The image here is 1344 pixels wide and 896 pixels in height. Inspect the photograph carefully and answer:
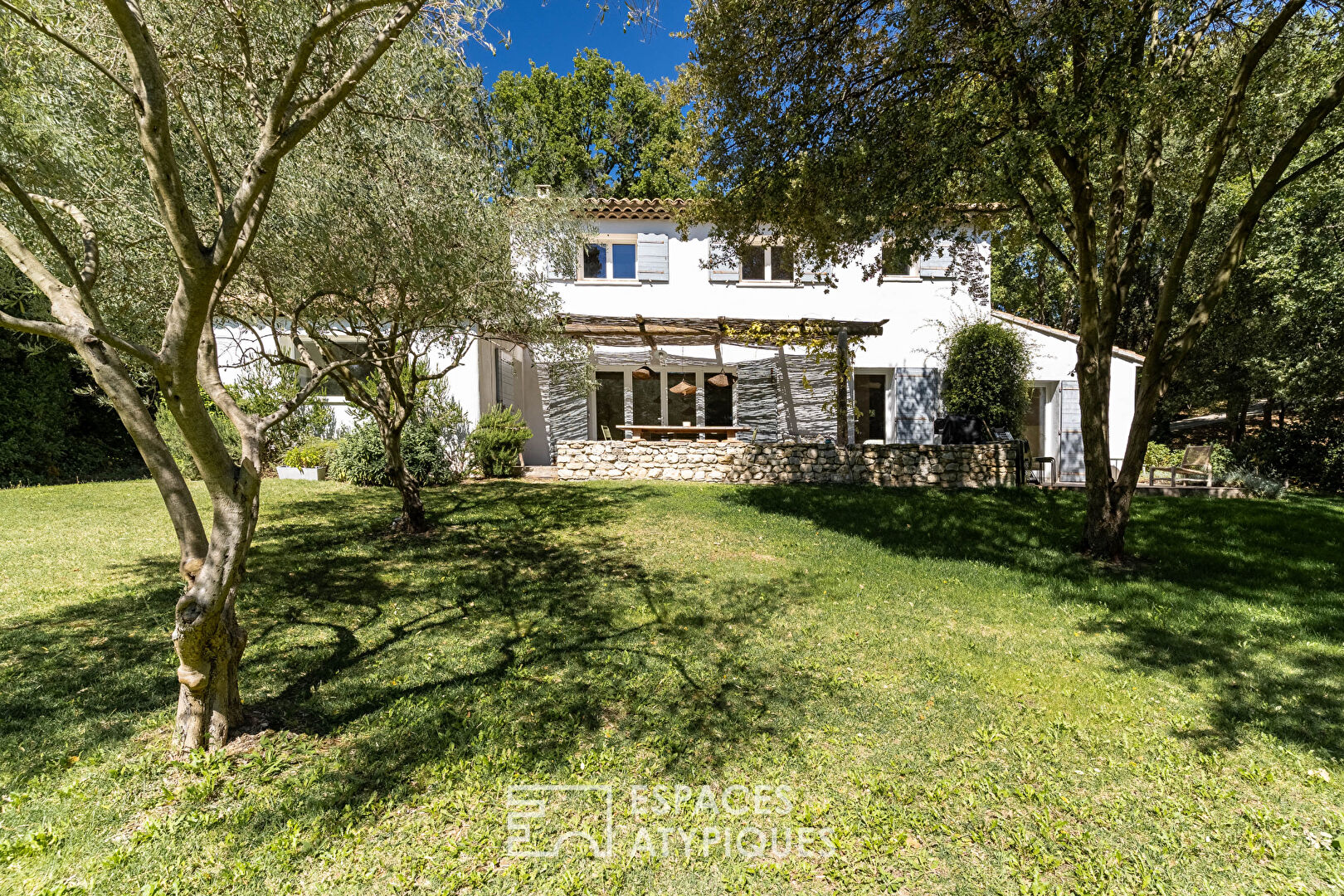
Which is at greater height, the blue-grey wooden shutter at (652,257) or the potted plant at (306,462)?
the blue-grey wooden shutter at (652,257)

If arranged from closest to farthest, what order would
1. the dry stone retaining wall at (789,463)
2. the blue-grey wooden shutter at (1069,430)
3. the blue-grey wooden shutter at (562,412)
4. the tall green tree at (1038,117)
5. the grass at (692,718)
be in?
the grass at (692,718)
the tall green tree at (1038,117)
the dry stone retaining wall at (789,463)
the blue-grey wooden shutter at (1069,430)
the blue-grey wooden shutter at (562,412)

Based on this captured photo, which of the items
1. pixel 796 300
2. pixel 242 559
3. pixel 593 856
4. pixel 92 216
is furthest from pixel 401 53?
pixel 796 300

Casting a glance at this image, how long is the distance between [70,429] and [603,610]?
1579 centimetres

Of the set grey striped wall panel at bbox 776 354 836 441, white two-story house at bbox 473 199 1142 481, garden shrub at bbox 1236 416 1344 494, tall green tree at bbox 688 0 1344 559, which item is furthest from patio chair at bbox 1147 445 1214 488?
grey striped wall panel at bbox 776 354 836 441

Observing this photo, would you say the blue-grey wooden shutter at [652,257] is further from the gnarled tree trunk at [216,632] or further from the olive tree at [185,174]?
the gnarled tree trunk at [216,632]

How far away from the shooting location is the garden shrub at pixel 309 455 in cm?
1302

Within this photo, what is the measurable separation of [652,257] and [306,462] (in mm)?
9355

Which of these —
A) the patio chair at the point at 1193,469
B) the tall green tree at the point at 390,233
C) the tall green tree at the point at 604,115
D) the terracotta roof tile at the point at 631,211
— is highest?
the tall green tree at the point at 604,115

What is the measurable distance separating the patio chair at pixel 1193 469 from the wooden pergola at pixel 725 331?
655cm

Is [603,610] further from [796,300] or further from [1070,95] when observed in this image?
[796,300]

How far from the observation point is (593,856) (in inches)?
111

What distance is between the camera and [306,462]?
13.0 meters

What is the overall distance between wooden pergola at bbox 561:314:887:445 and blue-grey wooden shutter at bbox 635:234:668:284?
74.5 inches

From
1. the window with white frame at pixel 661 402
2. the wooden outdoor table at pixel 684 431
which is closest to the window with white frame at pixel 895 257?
the wooden outdoor table at pixel 684 431
